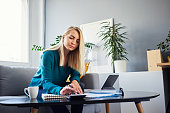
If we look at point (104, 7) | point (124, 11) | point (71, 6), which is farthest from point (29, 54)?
point (124, 11)

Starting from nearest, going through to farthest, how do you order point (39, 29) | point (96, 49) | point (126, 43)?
point (126, 43)
point (96, 49)
point (39, 29)

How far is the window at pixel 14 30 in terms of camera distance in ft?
11.1

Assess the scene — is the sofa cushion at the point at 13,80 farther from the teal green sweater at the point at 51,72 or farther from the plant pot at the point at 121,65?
the plant pot at the point at 121,65

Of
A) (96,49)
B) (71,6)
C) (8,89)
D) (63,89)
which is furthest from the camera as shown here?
(71,6)

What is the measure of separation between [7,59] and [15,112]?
6.23 ft

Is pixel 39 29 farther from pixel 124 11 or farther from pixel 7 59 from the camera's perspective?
pixel 124 11

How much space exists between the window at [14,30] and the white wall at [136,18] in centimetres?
105

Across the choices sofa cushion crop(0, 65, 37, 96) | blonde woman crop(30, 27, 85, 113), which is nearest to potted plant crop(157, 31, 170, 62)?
blonde woman crop(30, 27, 85, 113)

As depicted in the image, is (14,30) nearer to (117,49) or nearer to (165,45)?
(117,49)

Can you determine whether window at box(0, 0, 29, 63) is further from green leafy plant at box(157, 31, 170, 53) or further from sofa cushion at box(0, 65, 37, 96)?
green leafy plant at box(157, 31, 170, 53)

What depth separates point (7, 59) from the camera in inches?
134

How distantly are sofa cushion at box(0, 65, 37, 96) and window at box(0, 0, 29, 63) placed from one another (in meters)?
1.38

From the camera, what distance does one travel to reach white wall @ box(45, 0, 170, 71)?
2678 millimetres

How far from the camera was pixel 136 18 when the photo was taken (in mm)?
2877
